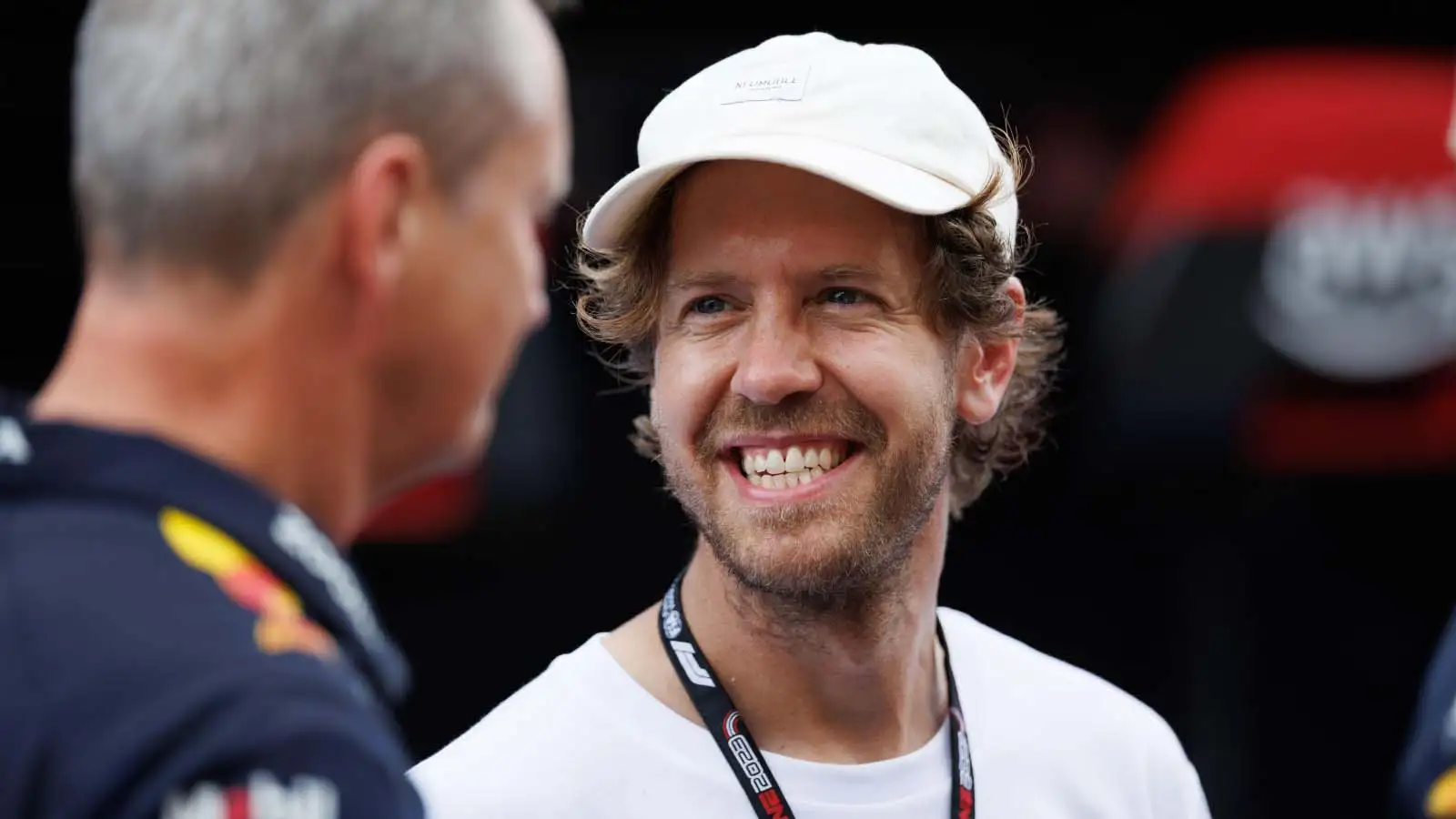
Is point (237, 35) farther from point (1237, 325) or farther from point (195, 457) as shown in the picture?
point (1237, 325)

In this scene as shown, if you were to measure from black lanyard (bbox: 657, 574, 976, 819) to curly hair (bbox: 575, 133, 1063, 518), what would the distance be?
1.24ft

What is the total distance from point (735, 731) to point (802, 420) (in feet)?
1.21

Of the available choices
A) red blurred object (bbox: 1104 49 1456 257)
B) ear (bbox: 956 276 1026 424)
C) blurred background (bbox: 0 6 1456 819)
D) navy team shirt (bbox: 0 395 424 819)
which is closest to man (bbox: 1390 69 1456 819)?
navy team shirt (bbox: 0 395 424 819)

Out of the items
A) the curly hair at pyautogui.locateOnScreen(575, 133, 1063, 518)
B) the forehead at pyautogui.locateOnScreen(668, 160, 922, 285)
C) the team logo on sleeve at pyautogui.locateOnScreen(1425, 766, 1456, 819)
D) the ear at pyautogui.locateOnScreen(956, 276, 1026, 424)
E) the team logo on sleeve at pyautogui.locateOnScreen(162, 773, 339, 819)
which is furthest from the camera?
the ear at pyautogui.locateOnScreen(956, 276, 1026, 424)

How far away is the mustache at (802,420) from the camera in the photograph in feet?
6.75

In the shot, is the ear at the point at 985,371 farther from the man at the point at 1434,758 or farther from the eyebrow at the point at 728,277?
the man at the point at 1434,758

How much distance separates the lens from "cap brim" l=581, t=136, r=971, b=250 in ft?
6.51

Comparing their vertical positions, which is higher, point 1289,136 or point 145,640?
point 145,640

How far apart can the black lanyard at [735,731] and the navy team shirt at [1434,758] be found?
77 centimetres

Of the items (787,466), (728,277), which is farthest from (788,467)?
(728,277)

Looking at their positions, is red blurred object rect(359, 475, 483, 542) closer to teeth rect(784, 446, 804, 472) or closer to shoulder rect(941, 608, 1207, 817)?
shoulder rect(941, 608, 1207, 817)

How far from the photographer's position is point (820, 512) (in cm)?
206

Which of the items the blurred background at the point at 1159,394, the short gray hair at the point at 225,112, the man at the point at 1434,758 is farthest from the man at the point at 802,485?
the blurred background at the point at 1159,394

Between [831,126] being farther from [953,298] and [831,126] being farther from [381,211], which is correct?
[381,211]
